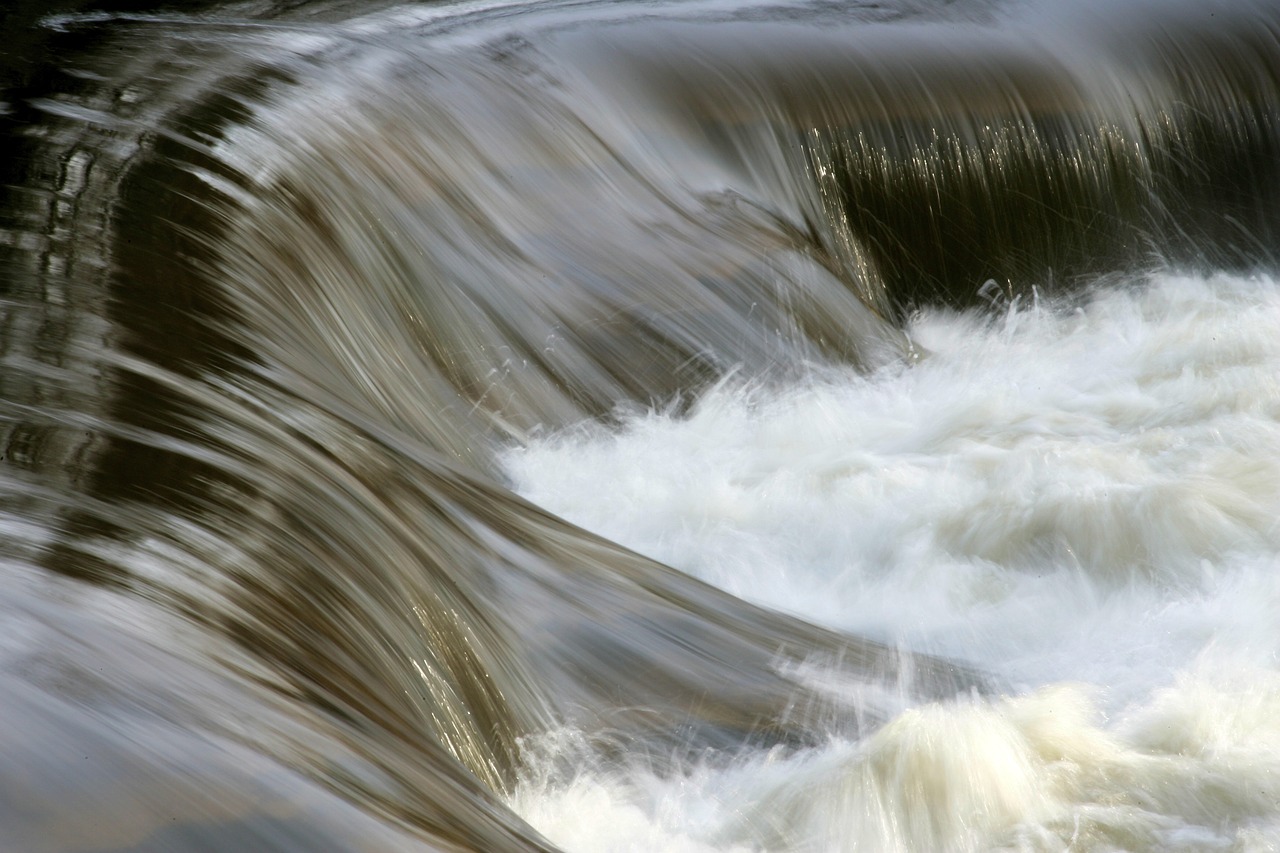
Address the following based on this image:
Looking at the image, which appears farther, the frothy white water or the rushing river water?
the frothy white water

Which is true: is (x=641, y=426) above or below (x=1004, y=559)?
above

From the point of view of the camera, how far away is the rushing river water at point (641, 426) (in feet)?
7.20

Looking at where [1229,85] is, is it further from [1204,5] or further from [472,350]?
[472,350]

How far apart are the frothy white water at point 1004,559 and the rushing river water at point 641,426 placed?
0.6 inches

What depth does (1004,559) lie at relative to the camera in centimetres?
412

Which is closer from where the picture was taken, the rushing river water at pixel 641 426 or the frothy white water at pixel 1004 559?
the rushing river water at pixel 641 426

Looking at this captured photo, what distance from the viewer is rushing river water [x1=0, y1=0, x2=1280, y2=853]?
220 cm

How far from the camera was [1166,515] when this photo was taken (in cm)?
422

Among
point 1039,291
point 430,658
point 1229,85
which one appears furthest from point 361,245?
point 1229,85

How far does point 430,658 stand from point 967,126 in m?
5.15

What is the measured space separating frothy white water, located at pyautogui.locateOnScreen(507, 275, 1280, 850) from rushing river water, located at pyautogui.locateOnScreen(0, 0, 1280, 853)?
0.01m

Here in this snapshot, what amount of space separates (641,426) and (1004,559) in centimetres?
134

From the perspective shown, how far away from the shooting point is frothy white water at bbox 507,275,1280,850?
2.67 meters

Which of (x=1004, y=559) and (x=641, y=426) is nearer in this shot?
(x=1004, y=559)
